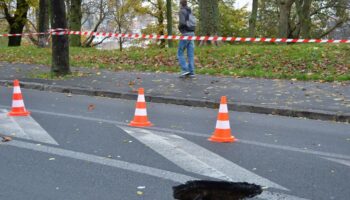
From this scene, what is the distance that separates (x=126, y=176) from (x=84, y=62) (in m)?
13.6

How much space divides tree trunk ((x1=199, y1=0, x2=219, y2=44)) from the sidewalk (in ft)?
16.5

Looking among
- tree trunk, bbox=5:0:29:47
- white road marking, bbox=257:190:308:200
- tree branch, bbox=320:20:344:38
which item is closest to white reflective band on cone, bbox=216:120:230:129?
white road marking, bbox=257:190:308:200

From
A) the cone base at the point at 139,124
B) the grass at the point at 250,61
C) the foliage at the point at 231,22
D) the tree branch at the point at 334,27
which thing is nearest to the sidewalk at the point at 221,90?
the grass at the point at 250,61

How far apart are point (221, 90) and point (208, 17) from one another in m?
7.95

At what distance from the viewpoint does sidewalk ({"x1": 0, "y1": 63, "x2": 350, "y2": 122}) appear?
32.9 ft

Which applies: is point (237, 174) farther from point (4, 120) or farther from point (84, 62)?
point (84, 62)

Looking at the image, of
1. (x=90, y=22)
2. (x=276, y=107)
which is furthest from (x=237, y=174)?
(x=90, y=22)

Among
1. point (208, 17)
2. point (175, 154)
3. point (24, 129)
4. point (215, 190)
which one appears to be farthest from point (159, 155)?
point (208, 17)

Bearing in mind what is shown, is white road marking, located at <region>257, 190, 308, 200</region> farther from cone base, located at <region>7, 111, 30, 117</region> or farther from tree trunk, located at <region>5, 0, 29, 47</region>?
tree trunk, located at <region>5, 0, 29, 47</region>

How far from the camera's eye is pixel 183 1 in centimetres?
1386

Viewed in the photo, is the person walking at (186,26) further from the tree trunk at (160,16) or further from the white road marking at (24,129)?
the tree trunk at (160,16)

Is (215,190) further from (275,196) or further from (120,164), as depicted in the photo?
(120,164)

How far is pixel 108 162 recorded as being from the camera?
20.2 ft

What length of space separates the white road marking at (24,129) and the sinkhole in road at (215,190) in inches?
103
